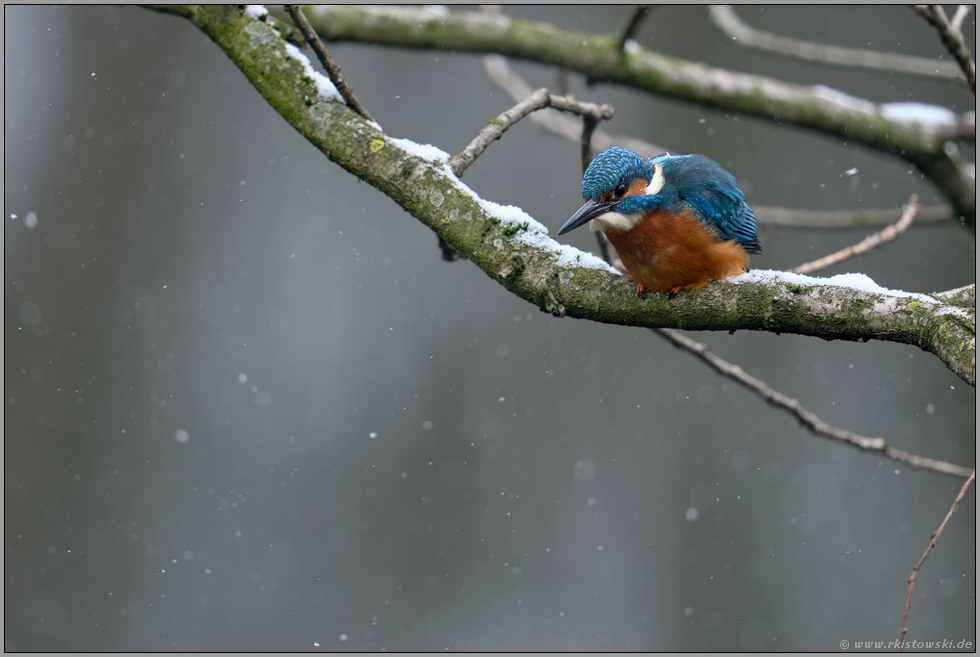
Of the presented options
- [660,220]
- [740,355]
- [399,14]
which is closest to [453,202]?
[660,220]

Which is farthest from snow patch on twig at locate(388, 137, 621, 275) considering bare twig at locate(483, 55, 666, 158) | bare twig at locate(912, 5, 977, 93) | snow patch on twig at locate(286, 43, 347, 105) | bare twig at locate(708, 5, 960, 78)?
bare twig at locate(708, 5, 960, 78)

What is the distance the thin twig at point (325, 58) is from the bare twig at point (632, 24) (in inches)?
52.8

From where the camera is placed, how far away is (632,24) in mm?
3014

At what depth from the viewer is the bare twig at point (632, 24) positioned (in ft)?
9.17

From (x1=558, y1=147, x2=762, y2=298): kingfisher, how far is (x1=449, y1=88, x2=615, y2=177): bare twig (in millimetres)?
133

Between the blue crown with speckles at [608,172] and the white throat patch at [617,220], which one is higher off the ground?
the blue crown with speckles at [608,172]

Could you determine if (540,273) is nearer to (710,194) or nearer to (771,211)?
(710,194)

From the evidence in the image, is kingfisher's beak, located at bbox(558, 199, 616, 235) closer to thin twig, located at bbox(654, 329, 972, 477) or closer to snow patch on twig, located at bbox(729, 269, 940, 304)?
thin twig, located at bbox(654, 329, 972, 477)

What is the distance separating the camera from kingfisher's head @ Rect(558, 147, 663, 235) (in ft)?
6.93

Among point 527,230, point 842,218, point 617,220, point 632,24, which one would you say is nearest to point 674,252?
point 617,220

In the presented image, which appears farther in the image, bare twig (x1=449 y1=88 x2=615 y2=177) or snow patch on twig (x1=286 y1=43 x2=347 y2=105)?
snow patch on twig (x1=286 y1=43 x2=347 y2=105)

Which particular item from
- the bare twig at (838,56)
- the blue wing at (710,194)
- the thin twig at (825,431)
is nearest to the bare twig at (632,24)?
the bare twig at (838,56)

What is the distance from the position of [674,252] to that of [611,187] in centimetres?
31

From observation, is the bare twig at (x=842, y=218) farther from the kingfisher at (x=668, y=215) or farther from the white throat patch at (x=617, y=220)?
the white throat patch at (x=617, y=220)
